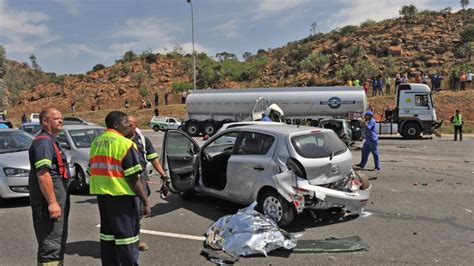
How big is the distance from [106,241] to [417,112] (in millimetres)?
21621

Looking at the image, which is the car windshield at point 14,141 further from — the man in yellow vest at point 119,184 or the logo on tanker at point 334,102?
the logo on tanker at point 334,102

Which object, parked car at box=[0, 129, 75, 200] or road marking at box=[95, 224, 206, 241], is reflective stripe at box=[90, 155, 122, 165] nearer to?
road marking at box=[95, 224, 206, 241]

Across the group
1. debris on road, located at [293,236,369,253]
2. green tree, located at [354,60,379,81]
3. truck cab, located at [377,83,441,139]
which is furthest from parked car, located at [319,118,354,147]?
green tree, located at [354,60,379,81]

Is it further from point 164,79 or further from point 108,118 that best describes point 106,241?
point 164,79

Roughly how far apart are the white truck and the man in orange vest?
16.8m

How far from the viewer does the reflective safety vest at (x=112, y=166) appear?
3697mm

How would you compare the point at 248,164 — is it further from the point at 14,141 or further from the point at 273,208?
the point at 14,141

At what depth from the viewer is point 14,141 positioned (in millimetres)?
8648

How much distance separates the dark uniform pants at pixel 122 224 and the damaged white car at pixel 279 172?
2519mm

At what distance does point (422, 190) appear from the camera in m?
8.55

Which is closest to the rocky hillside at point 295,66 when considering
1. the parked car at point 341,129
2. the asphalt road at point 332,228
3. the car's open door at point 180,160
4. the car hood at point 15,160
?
the parked car at point 341,129

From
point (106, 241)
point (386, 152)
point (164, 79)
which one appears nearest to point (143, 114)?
point (164, 79)

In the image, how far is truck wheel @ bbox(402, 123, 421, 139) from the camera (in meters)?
22.4

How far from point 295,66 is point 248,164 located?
2096 inches
